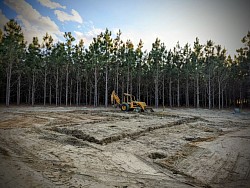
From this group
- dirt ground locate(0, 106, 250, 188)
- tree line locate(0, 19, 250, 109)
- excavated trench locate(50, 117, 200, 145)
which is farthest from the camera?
tree line locate(0, 19, 250, 109)

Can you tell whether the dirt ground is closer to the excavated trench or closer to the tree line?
the excavated trench

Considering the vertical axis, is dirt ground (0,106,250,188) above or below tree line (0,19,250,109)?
below

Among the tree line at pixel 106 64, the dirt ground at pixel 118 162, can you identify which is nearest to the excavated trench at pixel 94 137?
the dirt ground at pixel 118 162

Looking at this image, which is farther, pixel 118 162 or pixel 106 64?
pixel 106 64

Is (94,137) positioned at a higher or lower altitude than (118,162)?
higher

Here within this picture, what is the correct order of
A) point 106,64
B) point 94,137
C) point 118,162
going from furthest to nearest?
point 106,64, point 94,137, point 118,162

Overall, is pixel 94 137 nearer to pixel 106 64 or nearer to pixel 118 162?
pixel 118 162

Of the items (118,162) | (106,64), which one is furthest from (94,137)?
(106,64)

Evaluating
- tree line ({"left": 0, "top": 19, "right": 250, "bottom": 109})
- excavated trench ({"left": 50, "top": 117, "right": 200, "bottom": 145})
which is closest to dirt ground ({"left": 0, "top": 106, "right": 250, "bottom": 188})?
excavated trench ({"left": 50, "top": 117, "right": 200, "bottom": 145})

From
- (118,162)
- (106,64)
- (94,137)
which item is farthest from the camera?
(106,64)

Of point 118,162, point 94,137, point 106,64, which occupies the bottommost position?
point 118,162

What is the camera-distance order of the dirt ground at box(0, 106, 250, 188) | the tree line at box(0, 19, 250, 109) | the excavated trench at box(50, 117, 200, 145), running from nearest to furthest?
1. the dirt ground at box(0, 106, 250, 188)
2. the excavated trench at box(50, 117, 200, 145)
3. the tree line at box(0, 19, 250, 109)

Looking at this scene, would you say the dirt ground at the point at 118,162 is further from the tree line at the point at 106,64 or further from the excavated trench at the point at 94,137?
the tree line at the point at 106,64

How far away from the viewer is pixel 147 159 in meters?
→ 5.11
